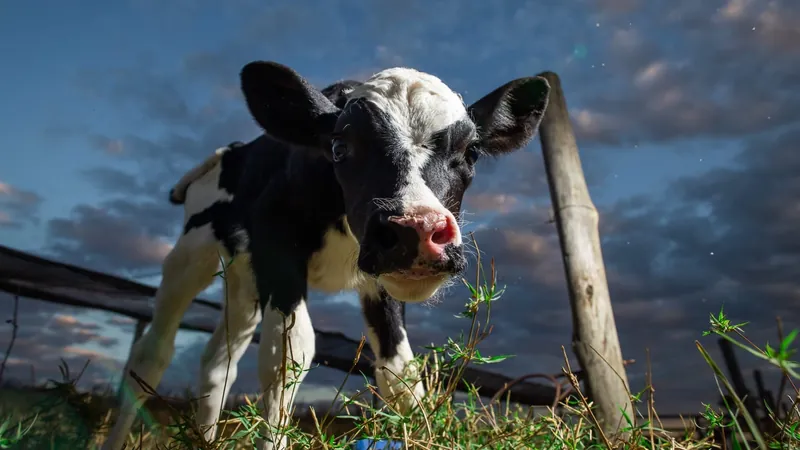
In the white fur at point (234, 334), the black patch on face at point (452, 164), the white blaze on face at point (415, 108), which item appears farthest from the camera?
the white fur at point (234, 334)

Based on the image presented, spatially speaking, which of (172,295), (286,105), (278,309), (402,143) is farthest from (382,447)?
(172,295)

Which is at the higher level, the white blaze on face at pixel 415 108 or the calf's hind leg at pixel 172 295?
the white blaze on face at pixel 415 108

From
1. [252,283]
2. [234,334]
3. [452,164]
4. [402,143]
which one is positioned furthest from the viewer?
[234,334]

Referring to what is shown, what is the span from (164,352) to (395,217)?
7.63ft

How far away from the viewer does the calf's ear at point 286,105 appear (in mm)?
2766

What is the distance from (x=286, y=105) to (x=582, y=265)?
7.90ft

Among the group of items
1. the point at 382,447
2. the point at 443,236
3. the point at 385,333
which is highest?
the point at 443,236

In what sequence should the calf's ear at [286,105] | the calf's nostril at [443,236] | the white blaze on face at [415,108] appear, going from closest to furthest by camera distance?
the calf's nostril at [443,236], the white blaze on face at [415,108], the calf's ear at [286,105]

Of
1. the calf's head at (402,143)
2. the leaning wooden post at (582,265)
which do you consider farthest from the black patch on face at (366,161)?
the leaning wooden post at (582,265)

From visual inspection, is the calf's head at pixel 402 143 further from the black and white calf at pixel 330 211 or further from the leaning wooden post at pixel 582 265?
the leaning wooden post at pixel 582 265

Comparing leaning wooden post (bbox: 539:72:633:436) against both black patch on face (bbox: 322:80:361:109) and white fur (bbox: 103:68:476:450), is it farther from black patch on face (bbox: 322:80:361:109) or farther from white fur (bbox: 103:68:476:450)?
black patch on face (bbox: 322:80:361:109)

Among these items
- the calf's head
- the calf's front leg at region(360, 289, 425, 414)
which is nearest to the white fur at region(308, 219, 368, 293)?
the calf's front leg at region(360, 289, 425, 414)

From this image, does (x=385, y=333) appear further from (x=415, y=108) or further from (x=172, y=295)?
(x=172, y=295)

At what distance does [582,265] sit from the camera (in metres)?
4.24
